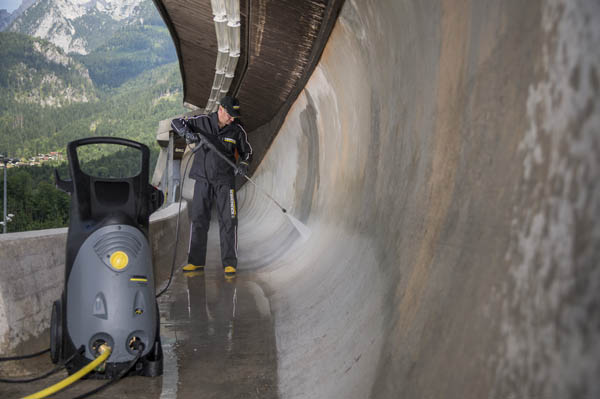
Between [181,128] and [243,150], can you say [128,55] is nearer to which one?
[243,150]

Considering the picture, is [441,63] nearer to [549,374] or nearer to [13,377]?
[549,374]

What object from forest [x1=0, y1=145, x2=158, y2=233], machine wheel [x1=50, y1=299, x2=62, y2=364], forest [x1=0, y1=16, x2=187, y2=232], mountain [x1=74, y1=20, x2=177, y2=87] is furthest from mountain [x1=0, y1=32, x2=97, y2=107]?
machine wheel [x1=50, y1=299, x2=62, y2=364]

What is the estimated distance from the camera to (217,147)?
21.1 ft

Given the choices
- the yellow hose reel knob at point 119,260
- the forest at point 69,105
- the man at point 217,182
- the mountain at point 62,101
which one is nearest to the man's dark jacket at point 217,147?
the man at point 217,182

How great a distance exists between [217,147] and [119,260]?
3.81 meters

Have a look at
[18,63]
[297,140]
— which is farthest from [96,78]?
[297,140]

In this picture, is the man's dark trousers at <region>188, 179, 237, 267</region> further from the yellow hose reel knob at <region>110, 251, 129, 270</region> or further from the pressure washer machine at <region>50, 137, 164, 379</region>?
the yellow hose reel knob at <region>110, 251, 129, 270</region>

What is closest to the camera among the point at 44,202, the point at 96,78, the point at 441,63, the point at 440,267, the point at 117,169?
the point at 440,267

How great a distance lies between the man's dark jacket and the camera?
251 inches

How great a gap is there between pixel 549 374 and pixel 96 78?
155m

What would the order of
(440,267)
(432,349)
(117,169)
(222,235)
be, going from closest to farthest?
(432,349) < (440,267) < (222,235) < (117,169)

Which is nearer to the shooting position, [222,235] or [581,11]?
[581,11]

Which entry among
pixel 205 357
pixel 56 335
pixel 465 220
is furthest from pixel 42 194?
pixel 465 220

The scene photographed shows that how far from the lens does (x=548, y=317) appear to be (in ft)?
3.83
